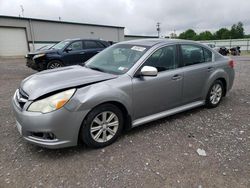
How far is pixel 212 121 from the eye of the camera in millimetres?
3959

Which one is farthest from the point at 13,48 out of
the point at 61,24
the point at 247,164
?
the point at 247,164

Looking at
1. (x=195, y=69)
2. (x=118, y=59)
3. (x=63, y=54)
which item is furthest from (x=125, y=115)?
(x=63, y=54)

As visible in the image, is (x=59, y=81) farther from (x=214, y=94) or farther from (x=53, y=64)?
(x=53, y=64)

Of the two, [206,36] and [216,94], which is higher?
[206,36]

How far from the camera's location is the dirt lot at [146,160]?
2.37 m

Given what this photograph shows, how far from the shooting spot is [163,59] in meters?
3.62

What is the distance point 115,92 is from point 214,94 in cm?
263

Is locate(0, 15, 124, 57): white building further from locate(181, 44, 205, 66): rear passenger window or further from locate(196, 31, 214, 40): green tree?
locate(196, 31, 214, 40): green tree

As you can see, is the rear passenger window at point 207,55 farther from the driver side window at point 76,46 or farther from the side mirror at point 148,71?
the driver side window at point 76,46

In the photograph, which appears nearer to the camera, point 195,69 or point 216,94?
point 195,69

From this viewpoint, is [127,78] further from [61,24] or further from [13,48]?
[61,24]

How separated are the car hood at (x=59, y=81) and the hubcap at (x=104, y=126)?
504 millimetres

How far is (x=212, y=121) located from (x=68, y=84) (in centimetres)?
275

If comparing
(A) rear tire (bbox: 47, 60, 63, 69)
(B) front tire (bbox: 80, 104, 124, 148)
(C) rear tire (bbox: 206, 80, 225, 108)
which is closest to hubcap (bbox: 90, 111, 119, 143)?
(B) front tire (bbox: 80, 104, 124, 148)
